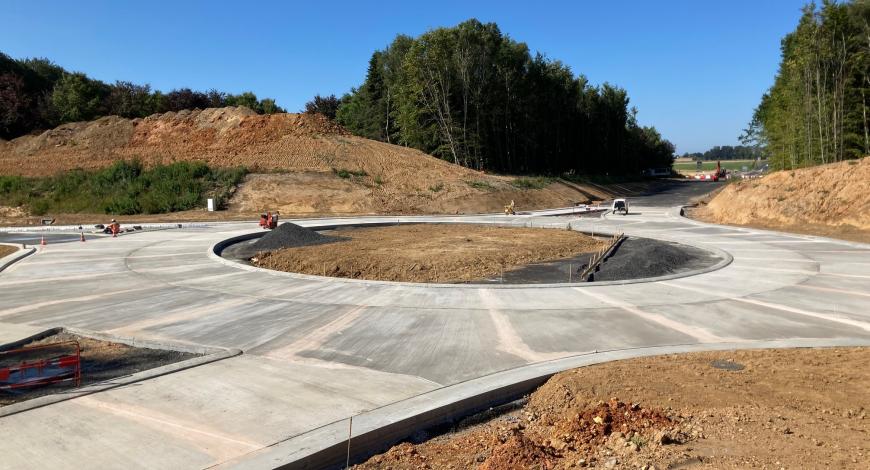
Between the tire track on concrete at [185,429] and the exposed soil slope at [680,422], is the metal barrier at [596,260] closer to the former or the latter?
the exposed soil slope at [680,422]

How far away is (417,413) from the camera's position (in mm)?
5828

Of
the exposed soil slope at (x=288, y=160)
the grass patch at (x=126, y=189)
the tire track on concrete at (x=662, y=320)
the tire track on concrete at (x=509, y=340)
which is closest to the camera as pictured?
→ the tire track on concrete at (x=509, y=340)

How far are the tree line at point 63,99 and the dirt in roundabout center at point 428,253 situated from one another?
52.8 meters

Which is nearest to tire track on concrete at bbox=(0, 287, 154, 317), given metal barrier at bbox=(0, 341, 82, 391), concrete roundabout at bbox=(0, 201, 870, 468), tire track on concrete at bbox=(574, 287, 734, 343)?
concrete roundabout at bbox=(0, 201, 870, 468)

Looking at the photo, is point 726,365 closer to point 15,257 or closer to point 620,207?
point 15,257

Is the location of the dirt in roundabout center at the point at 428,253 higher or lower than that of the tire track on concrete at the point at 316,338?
higher

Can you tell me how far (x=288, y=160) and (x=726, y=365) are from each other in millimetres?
46619

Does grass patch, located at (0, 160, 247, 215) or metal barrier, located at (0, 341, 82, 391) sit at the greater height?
grass patch, located at (0, 160, 247, 215)

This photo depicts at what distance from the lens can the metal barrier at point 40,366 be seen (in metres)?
7.04

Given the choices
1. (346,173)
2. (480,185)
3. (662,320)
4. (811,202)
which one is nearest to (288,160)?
(346,173)

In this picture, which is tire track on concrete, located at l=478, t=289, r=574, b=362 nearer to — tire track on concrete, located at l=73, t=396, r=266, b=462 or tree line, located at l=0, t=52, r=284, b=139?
tire track on concrete, located at l=73, t=396, r=266, b=462

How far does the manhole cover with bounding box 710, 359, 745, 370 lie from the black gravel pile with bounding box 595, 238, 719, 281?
6880 mm

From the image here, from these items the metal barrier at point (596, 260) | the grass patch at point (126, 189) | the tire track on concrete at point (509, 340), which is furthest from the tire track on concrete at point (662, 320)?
the grass patch at point (126, 189)

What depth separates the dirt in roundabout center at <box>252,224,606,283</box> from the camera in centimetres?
1586
